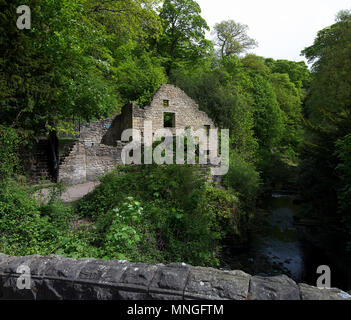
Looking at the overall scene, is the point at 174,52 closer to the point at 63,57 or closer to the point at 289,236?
the point at 63,57

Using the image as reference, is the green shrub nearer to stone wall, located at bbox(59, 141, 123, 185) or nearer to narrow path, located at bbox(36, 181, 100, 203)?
narrow path, located at bbox(36, 181, 100, 203)

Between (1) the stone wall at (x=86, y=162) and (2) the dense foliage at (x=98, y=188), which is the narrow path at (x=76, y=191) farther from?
(2) the dense foliage at (x=98, y=188)

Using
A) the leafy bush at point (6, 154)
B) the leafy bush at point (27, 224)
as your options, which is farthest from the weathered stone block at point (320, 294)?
the leafy bush at point (6, 154)

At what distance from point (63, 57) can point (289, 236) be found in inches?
457


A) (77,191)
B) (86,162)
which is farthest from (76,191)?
(86,162)

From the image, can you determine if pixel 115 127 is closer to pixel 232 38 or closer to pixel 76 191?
pixel 76 191

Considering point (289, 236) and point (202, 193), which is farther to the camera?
point (289, 236)

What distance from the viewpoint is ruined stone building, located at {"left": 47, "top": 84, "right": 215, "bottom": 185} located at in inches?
396

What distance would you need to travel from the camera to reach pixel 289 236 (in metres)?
10.0

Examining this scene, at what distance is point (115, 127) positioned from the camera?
14.6 meters

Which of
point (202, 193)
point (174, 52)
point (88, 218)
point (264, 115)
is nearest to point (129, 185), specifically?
point (88, 218)

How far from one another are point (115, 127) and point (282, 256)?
11.5 metres

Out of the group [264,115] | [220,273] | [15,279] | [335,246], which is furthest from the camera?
[264,115]

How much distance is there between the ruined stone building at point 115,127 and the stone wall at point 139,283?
8.04 m
